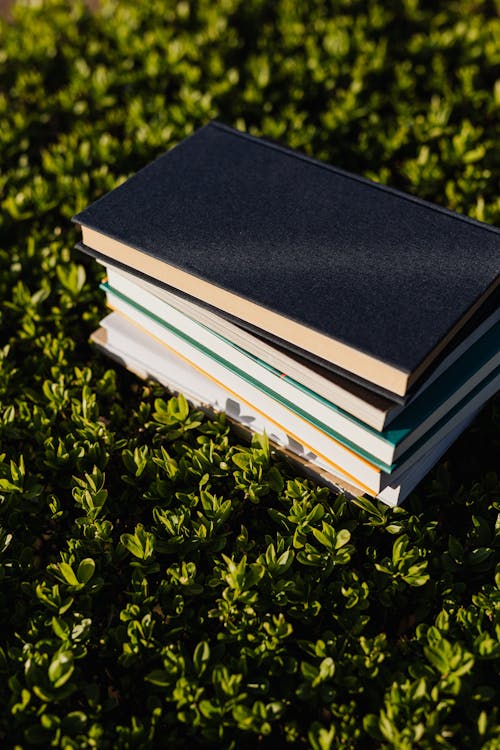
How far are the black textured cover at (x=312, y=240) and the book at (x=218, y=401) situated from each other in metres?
0.41

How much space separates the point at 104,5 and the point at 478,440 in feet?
Result: 12.3

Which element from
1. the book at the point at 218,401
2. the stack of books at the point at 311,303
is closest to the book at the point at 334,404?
the stack of books at the point at 311,303

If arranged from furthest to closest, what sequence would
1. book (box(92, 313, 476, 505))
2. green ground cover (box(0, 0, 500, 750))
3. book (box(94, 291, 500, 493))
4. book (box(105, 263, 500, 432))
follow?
book (box(92, 313, 476, 505)) → book (box(94, 291, 500, 493)) → book (box(105, 263, 500, 432)) → green ground cover (box(0, 0, 500, 750))

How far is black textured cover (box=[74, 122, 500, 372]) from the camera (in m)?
1.85

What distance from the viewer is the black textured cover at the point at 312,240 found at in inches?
72.9

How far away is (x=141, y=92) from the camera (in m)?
3.77

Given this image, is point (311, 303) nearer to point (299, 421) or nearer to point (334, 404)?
point (334, 404)

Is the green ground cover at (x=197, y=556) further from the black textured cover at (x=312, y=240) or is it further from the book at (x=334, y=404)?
the black textured cover at (x=312, y=240)

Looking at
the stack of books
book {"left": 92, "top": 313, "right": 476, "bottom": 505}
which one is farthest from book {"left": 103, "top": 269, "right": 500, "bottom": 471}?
book {"left": 92, "top": 313, "right": 476, "bottom": 505}

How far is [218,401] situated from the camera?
2.30m

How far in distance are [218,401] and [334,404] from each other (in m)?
0.51

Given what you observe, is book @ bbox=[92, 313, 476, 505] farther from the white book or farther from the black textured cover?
the black textured cover

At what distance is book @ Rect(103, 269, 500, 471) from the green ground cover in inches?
8.9

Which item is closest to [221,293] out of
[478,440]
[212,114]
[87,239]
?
[87,239]
